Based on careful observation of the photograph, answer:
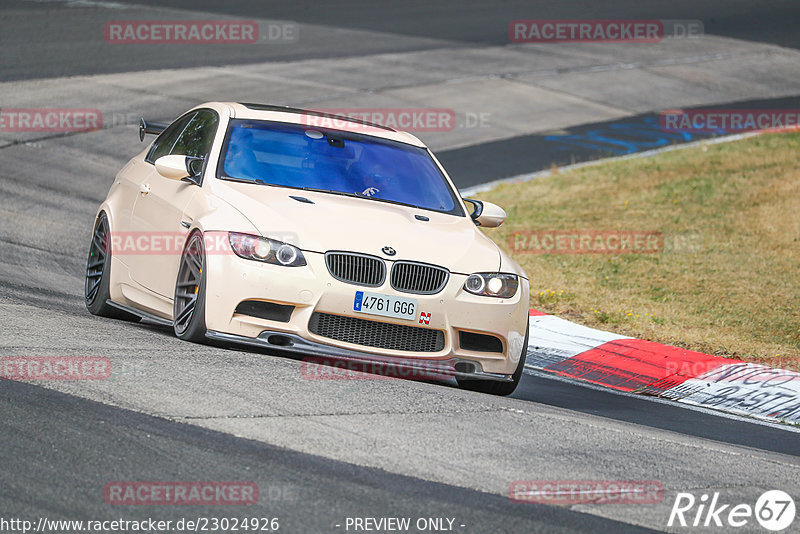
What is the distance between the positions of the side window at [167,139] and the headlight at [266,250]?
2279 mm

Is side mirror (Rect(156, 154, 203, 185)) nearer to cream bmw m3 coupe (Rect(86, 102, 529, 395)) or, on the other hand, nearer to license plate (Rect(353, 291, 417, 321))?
cream bmw m3 coupe (Rect(86, 102, 529, 395))

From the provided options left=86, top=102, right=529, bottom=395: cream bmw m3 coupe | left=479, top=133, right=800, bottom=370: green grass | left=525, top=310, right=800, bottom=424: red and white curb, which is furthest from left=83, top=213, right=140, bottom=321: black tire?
left=479, top=133, right=800, bottom=370: green grass

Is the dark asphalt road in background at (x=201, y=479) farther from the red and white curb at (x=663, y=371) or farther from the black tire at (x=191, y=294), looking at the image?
the red and white curb at (x=663, y=371)

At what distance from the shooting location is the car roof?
9.06 meters

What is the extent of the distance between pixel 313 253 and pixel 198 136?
208cm

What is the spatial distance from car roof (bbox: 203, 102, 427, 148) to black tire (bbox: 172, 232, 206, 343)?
4.94ft

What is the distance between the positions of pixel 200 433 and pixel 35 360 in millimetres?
1434

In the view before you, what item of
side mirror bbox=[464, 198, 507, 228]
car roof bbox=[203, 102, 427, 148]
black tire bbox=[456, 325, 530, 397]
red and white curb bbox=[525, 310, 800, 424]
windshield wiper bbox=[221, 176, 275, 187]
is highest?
car roof bbox=[203, 102, 427, 148]

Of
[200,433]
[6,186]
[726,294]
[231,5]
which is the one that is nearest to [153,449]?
[200,433]

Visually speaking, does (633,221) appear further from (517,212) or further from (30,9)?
(30,9)

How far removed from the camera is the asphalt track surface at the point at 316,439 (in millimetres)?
5145

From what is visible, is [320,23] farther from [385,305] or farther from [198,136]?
[385,305]

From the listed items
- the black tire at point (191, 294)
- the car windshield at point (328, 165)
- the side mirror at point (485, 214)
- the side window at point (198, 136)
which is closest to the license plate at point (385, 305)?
the black tire at point (191, 294)

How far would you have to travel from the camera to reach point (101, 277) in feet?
30.1
